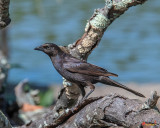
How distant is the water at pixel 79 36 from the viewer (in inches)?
512

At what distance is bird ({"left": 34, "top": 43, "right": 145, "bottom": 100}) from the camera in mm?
4922

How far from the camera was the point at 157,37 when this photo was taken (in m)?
15.6

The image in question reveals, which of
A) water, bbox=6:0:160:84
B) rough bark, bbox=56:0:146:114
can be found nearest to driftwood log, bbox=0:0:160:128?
rough bark, bbox=56:0:146:114

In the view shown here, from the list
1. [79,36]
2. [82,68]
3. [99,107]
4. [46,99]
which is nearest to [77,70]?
[82,68]

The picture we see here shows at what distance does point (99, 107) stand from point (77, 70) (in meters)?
0.84

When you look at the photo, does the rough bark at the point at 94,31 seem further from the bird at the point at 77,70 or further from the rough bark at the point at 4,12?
the rough bark at the point at 4,12


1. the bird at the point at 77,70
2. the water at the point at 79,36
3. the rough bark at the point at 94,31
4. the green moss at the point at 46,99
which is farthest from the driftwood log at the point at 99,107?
the water at the point at 79,36

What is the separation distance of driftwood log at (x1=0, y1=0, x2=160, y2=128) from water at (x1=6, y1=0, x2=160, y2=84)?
19.5ft

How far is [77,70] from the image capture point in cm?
497

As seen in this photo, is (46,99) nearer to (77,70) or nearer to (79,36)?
(77,70)

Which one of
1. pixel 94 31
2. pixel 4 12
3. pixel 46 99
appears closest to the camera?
pixel 4 12

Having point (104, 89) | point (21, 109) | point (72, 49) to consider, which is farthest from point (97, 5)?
point (72, 49)

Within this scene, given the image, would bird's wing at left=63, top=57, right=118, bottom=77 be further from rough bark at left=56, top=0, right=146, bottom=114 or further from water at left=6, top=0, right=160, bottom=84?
water at left=6, top=0, right=160, bottom=84

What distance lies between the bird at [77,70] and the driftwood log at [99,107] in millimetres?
179
